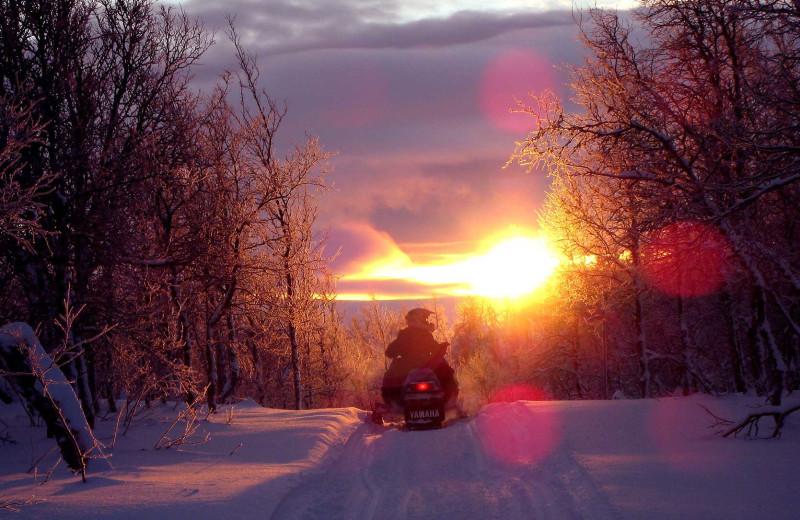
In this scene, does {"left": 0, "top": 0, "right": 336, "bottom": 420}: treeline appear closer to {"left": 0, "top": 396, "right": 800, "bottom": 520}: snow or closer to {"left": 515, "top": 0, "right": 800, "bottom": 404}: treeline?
{"left": 0, "top": 396, "right": 800, "bottom": 520}: snow

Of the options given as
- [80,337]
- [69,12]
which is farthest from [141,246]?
[69,12]

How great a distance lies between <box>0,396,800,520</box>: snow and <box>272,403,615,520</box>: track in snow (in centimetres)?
3

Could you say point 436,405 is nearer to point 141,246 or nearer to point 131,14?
point 141,246

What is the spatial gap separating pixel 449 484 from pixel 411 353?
8424 mm

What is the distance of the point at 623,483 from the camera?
7.05 meters

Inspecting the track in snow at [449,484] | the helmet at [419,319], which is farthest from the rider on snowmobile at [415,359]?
the track in snow at [449,484]

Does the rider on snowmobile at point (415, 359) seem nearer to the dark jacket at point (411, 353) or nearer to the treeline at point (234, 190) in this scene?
the dark jacket at point (411, 353)

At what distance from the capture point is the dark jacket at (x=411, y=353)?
1620cm

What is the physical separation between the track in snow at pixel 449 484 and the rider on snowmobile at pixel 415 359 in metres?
4.07

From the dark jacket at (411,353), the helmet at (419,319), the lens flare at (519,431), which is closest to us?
the lens flare at (519,431)

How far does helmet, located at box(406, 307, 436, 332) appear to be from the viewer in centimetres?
1714

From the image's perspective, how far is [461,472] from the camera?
29.0ft

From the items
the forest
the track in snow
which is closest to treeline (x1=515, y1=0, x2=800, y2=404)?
the forest

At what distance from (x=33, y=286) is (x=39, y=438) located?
2927mm
